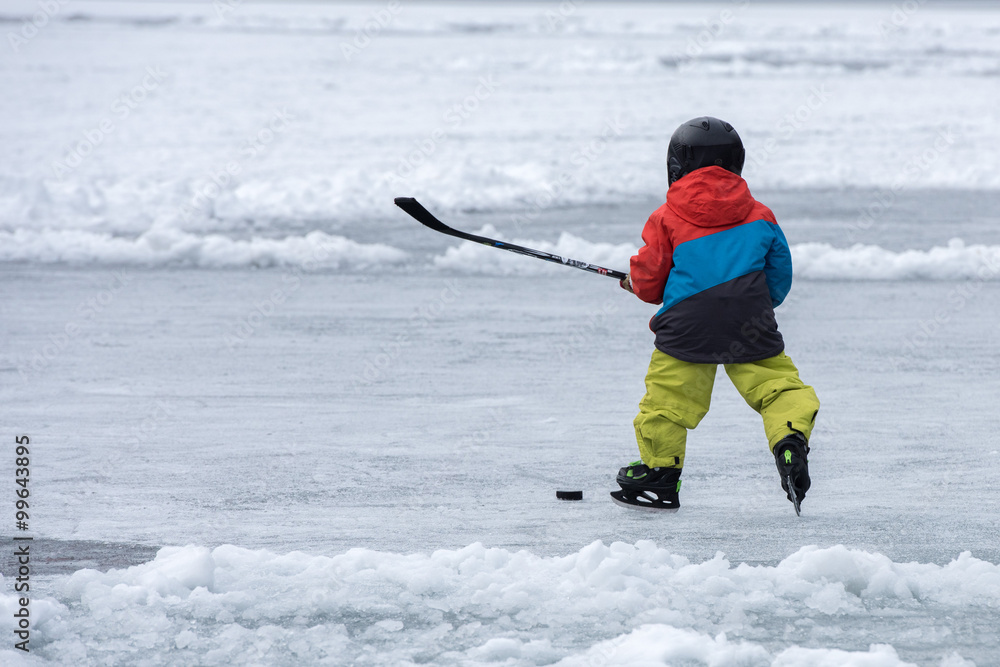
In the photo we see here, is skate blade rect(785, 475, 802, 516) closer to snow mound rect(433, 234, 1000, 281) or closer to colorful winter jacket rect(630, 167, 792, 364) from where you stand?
colorful winter jacket rect(630, 167, 792, 364)

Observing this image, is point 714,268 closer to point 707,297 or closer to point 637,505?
point 707,297

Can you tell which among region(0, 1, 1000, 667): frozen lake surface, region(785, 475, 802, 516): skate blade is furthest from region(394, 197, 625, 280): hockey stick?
region(785, 475, 802, 516): skate blade

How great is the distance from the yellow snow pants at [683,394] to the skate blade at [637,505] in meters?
0.17

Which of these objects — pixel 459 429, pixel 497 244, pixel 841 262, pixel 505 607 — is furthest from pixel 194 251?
pixel 505 607

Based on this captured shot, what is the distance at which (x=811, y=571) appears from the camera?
9.86 ft

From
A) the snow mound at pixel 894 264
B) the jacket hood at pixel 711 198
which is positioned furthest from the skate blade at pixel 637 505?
the snow mound at pixel 894 264

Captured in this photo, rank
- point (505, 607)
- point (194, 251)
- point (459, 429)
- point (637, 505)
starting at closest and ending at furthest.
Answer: point (505, 607) → point (637, 505) → point (459, 429) → point (194, 251)

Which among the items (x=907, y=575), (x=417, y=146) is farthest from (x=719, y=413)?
(x=417, y=146)

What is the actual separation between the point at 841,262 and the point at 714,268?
4524mm

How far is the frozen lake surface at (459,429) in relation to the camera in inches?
111

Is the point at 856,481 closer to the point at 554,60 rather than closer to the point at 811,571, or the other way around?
the point at 811,571

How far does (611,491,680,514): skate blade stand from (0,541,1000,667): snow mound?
45cm

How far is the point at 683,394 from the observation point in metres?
3.49

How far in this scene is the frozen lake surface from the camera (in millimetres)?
2814
